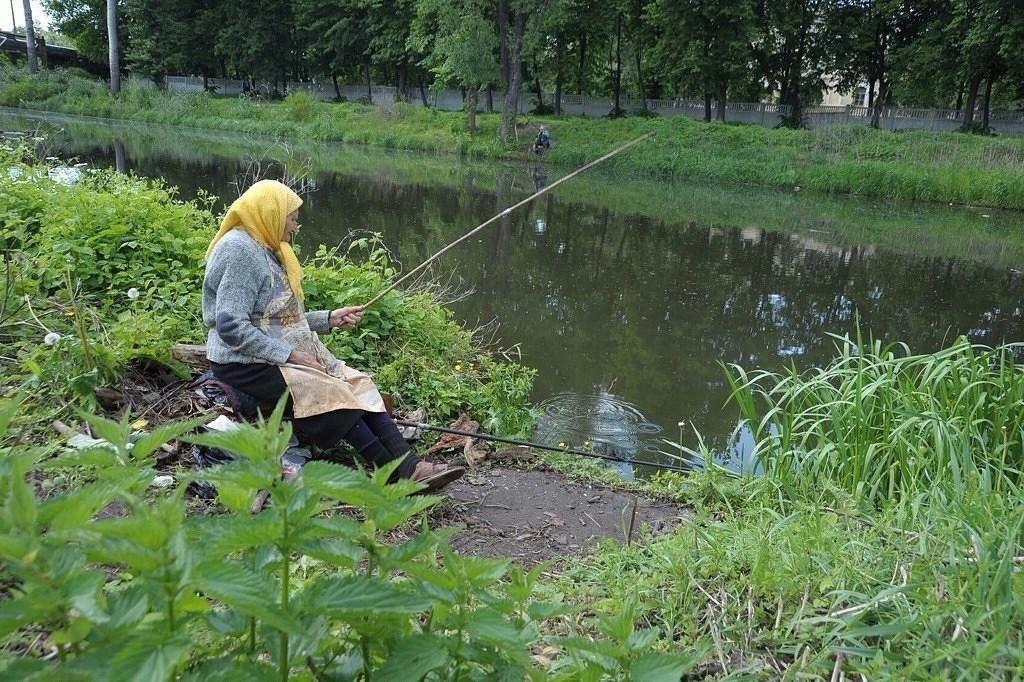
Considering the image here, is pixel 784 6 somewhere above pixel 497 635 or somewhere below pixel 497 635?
Result: above

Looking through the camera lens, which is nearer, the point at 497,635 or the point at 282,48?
the point at 497,635

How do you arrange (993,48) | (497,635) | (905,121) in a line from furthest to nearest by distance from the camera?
(905,121)
(993,48)
(497,635)

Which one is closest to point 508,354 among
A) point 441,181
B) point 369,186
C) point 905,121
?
point 369,186

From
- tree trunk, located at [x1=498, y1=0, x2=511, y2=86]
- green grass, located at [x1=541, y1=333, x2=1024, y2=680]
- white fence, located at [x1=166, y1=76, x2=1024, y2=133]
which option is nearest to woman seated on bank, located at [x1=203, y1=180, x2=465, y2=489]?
green grass, located at [x1=541, y1=333, x2=1024, y2=680]

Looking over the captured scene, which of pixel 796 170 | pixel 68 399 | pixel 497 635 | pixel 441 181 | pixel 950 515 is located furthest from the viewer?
pixel 796 170

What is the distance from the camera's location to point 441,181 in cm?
1869

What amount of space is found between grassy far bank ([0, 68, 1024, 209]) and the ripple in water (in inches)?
680

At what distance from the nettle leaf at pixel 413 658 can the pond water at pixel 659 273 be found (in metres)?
3.98

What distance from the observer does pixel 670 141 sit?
1001 inches

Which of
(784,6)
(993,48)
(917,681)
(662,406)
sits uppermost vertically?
(784,6)

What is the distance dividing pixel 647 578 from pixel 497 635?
160cm

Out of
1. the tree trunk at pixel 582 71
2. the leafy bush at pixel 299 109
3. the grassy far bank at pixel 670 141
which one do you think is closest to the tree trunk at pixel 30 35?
the grassy far bank at pixel 670 141

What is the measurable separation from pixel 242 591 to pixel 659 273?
968 centimetres

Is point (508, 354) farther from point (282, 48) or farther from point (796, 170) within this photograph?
point (282, 48)
